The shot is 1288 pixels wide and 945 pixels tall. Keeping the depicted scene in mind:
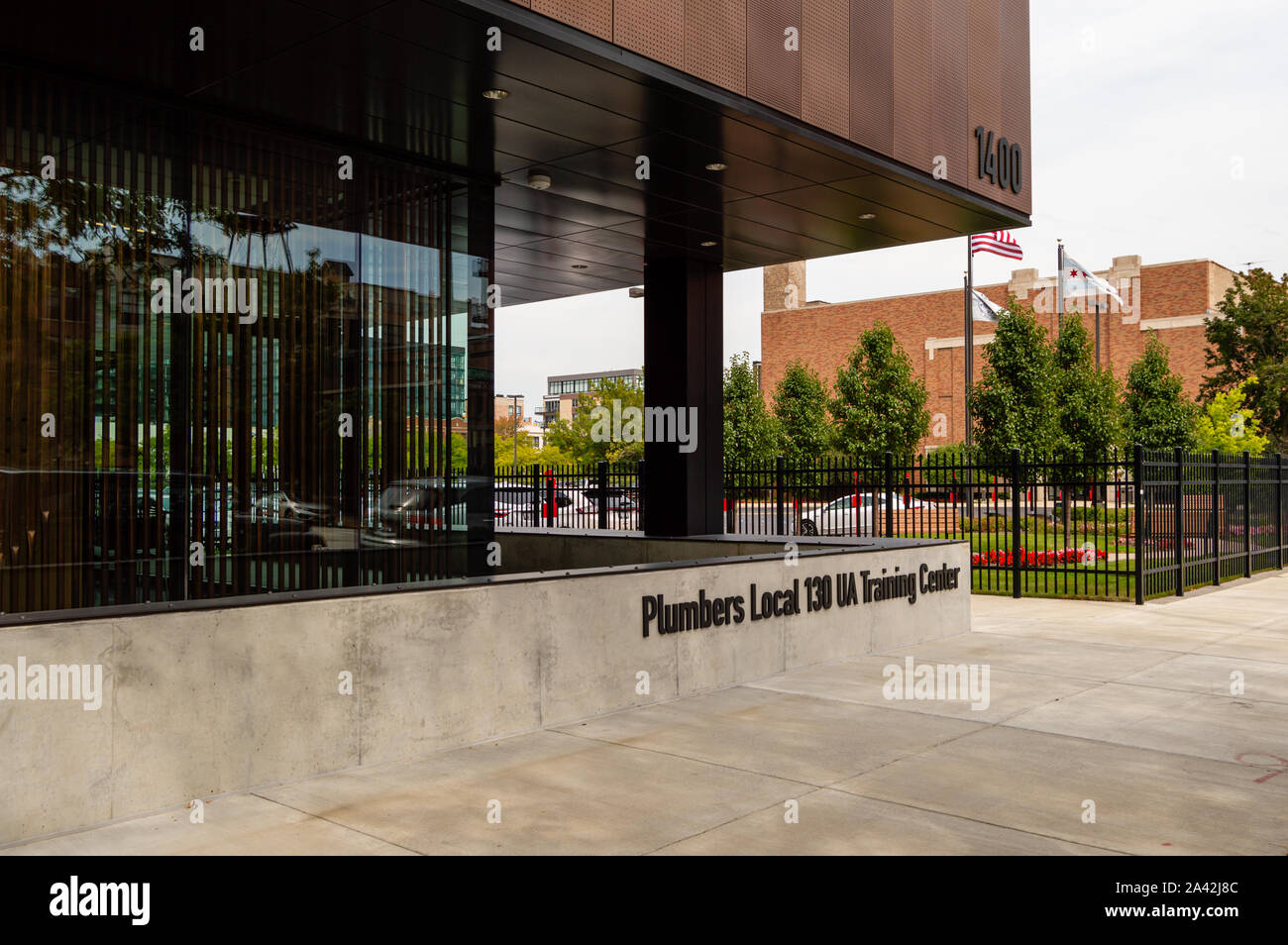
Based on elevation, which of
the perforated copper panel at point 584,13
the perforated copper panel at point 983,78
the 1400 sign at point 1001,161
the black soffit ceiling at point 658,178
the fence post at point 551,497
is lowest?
the fence post at point 551,497

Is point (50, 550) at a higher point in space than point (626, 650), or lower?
higher

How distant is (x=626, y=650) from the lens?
29.4 ft

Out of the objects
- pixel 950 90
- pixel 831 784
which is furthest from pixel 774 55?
pixel 831 784

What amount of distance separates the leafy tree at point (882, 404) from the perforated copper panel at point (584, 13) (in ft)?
124

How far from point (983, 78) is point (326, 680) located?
34.0 feet

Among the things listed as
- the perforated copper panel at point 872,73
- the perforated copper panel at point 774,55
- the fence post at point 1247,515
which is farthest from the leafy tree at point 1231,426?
the perforated copper panel at point 774,55

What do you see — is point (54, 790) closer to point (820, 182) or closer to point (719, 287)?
point (820, 182)

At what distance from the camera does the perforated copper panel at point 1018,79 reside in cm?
1294

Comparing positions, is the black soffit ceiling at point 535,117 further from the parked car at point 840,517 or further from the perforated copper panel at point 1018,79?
the parked car at point 840,517

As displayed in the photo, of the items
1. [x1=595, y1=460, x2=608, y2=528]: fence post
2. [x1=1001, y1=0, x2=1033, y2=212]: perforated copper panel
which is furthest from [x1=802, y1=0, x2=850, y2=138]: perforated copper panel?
[x1=595, y1=460, x2=608, y2=528]: fence post
